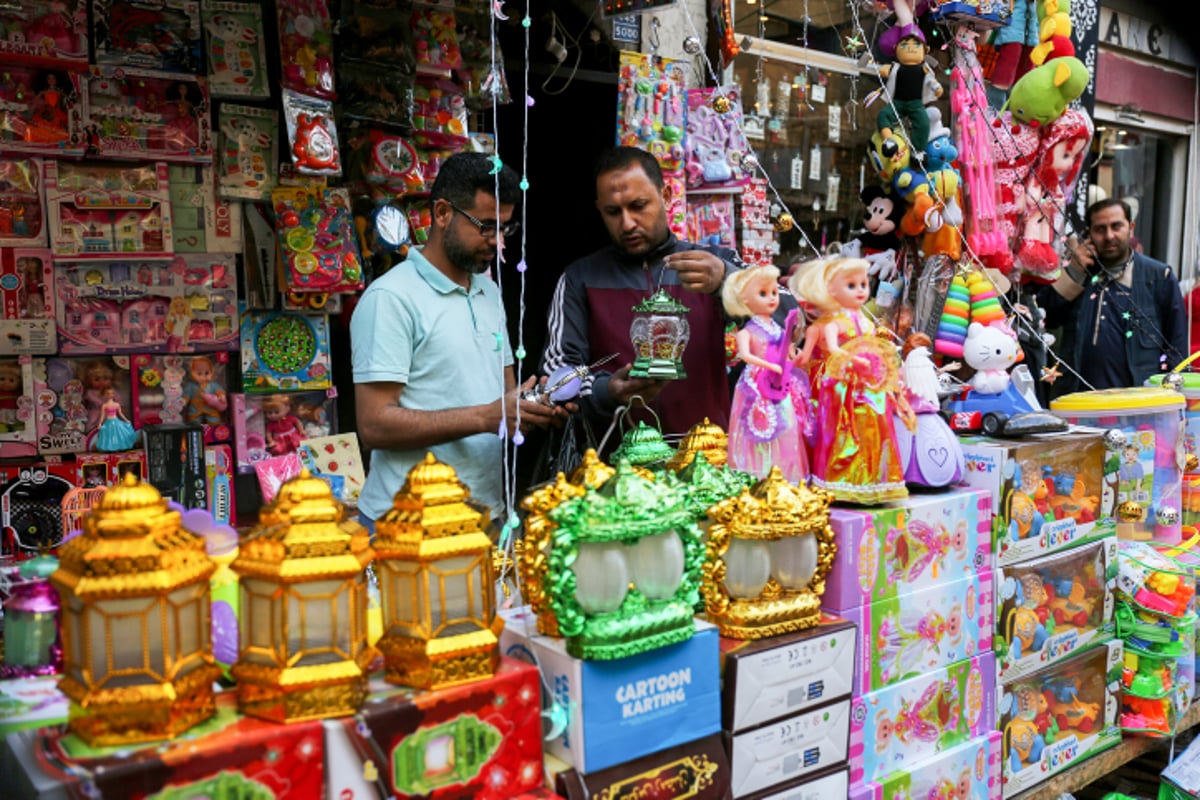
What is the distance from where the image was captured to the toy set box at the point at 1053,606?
2.21 m

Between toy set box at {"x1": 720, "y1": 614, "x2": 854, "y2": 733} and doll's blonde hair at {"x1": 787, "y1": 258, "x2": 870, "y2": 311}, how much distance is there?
2.08ft

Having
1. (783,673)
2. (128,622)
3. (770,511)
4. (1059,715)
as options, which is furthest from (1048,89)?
(128,622)

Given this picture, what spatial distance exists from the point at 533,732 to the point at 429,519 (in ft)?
1.13

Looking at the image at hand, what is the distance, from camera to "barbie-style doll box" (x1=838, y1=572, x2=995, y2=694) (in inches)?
71.4

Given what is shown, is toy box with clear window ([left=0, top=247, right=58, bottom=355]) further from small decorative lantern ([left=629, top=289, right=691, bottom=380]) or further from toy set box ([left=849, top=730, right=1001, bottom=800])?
toy set box ([left=849, top=730, right=1001, bottom=800])

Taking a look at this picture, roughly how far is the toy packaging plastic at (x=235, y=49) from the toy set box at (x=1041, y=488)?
243 centimetres

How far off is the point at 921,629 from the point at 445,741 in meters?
1.12

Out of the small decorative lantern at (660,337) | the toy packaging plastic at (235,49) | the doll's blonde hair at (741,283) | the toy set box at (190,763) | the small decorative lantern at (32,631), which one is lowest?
the toy set box at (190,763)

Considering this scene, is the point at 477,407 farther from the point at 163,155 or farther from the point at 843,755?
the point at 163,155

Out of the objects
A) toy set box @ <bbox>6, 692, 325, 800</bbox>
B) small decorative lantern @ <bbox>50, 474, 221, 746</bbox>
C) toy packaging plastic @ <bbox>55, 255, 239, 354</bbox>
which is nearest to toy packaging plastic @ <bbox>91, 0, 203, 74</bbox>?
toy packaging plastic @ <bbox>55, 255, 239, 354</bbox>

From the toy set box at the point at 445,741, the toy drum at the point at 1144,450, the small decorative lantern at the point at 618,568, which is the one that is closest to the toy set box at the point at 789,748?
the small decorative lantern at the point at 618,568

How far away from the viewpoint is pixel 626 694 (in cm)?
137

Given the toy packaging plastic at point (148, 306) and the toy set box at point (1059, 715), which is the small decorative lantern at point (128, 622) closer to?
the toy set box at point (1059, 715)

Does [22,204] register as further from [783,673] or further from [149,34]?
[783,673]
